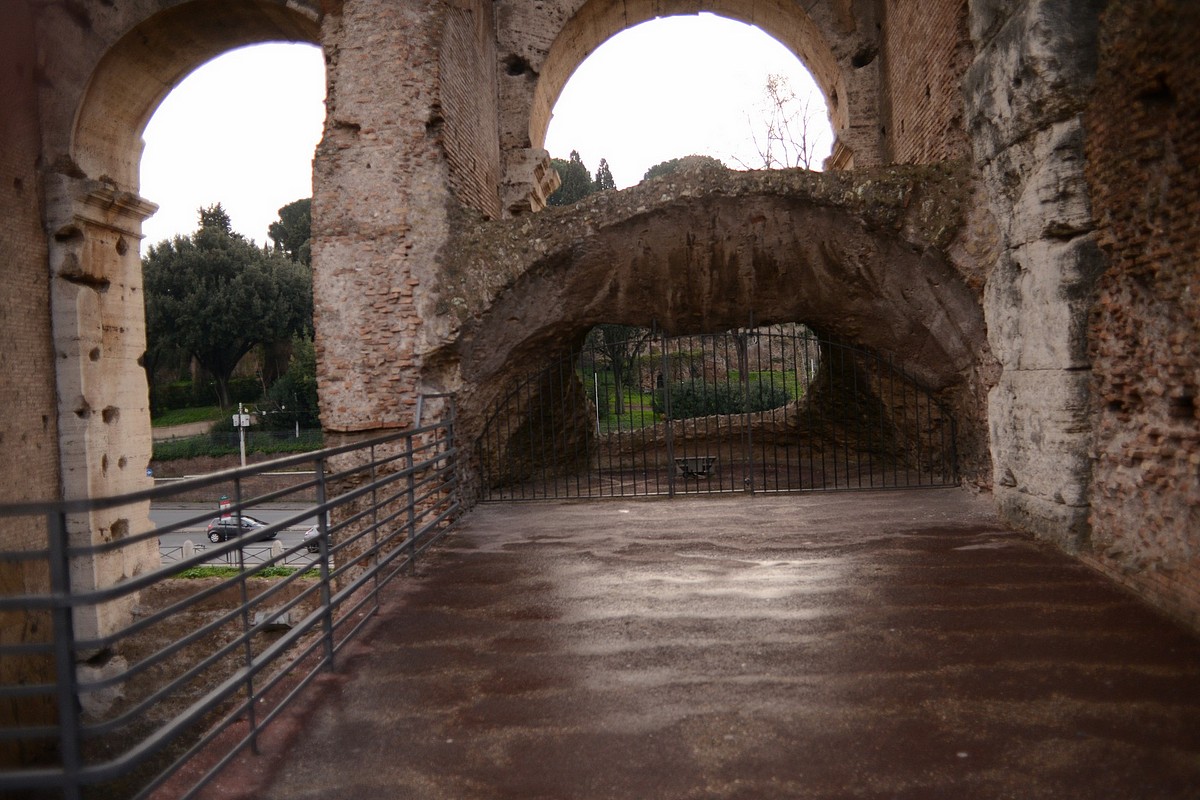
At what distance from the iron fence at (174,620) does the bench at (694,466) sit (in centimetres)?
331

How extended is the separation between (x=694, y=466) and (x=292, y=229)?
1385 inches

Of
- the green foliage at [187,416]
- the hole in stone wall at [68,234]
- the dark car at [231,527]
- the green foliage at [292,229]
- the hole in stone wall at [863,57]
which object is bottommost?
the dark car at [231,527]

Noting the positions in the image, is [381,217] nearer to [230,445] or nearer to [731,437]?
[731,437]

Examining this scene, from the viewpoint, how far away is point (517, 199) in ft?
34.0

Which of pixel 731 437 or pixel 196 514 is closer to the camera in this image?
pixel 731 437

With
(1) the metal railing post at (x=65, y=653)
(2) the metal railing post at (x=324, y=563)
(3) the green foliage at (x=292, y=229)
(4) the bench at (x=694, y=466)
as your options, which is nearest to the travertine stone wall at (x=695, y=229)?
(4) the bench at (x=694, y=466)

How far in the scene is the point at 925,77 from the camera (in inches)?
318

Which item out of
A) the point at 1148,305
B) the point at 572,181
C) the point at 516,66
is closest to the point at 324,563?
the point at 1148,305

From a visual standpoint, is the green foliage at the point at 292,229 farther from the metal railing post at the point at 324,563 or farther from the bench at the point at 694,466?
the metal railing post at the point at 324,563

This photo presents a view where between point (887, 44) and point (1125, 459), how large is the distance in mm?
6588

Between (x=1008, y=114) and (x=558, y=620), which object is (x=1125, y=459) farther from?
(x=558, y=620)

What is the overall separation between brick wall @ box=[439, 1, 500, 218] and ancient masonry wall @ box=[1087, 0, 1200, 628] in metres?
5.45

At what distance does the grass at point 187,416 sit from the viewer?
1138 inches

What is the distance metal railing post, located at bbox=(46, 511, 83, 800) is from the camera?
81.7 inches
